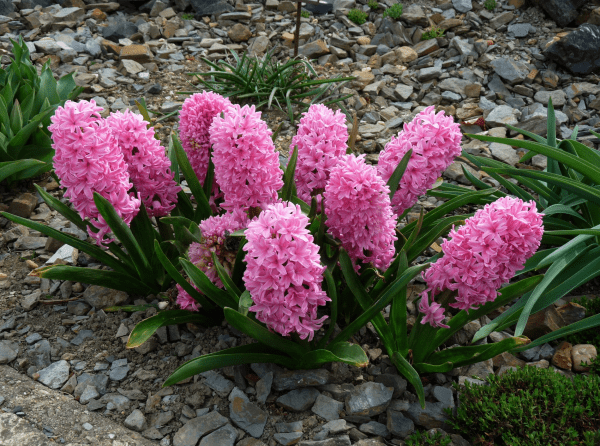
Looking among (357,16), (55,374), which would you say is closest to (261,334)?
(55,374)

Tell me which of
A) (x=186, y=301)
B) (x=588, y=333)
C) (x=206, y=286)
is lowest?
(x=588, y=333)

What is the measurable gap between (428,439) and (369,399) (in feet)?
1.04

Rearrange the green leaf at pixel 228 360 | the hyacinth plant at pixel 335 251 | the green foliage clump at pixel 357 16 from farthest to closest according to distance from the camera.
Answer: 1. the green foliage clump at pixel 357 16
2. the green leaf at pixel 228 360
3. the hyacinth plant at pixel 335 251

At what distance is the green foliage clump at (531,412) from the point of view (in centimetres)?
224

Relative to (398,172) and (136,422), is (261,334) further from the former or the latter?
(398,172)

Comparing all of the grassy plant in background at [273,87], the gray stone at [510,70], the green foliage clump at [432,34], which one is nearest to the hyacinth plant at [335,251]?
the grassy plant in background at [273,87]

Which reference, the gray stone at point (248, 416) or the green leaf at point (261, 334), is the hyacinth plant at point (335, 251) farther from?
the gray stone at point (248, 416)

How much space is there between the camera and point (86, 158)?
2133mm

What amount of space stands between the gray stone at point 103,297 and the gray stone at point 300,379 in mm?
1124

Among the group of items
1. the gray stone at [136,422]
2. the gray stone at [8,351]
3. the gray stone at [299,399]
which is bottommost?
the gray stone at [8,351]

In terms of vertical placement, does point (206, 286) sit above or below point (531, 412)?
above

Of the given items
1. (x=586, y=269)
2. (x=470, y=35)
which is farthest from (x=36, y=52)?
Answer: (x=586, y=269)

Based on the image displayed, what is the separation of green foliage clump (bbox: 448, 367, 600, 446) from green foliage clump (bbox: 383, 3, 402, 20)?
5.15m

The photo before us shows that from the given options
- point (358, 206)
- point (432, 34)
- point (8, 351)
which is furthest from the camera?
point (432, 34)
